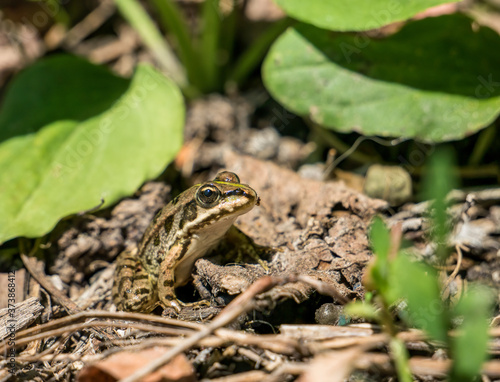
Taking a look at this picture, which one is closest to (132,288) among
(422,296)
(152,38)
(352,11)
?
(422,296)

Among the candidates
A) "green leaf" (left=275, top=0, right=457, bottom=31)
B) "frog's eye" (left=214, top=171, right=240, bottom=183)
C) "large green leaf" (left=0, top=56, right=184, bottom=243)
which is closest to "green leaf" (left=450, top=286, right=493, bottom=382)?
"frog's eye" (left=214, top=171, right=240, bottom=183)

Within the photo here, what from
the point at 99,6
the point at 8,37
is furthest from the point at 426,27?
the point at 8,37

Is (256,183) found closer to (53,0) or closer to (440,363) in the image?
(440,363)

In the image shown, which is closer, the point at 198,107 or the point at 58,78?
the point at 58,78

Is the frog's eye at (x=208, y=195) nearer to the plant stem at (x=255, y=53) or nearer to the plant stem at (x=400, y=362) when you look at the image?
the plant stem at (x=400, y=362)

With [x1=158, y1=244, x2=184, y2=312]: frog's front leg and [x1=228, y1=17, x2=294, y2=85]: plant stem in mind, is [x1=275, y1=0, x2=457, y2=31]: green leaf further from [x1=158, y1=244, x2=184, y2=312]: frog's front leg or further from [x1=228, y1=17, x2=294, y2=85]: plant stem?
[x1=158, y1=244, x2=184, y2=312]: frog's front leg

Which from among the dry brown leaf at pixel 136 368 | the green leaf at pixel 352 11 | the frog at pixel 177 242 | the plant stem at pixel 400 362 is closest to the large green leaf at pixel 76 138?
the frog at pixel 177 242

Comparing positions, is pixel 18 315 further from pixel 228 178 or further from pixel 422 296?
pixel 422 296
